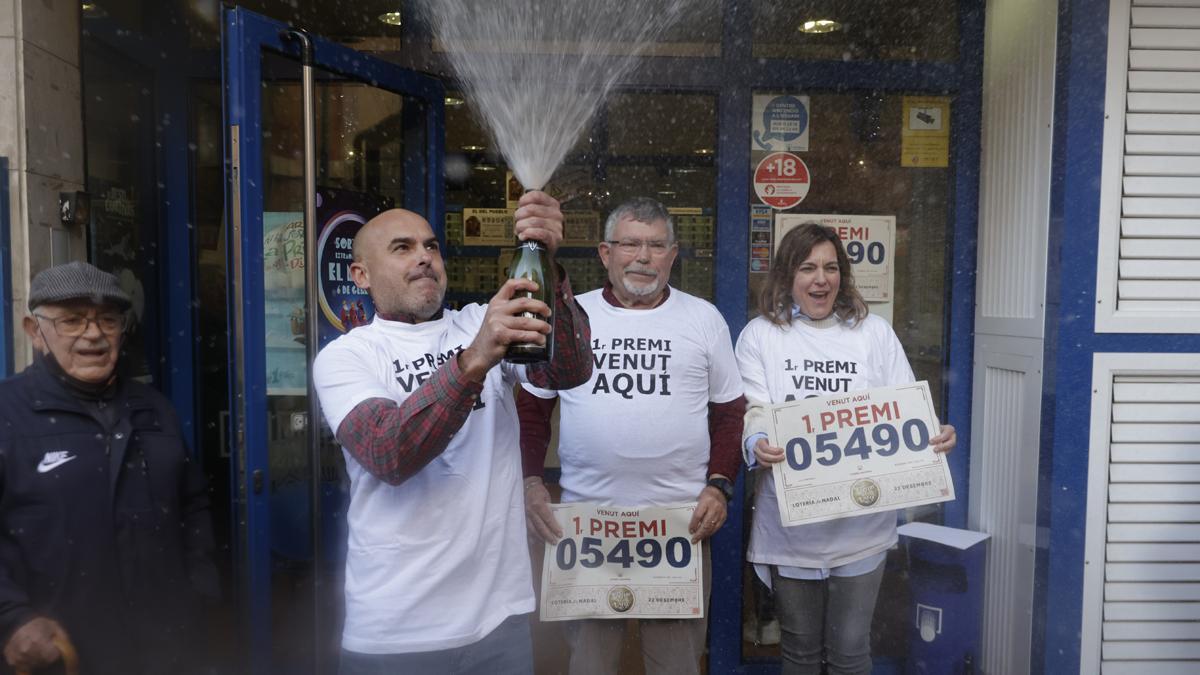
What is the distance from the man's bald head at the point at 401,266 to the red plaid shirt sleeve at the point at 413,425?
0.41 metres

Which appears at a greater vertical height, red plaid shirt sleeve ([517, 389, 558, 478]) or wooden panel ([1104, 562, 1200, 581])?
red plaid shirt sleeve ([517, 389, 558, 478])

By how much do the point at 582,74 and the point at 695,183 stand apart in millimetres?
794

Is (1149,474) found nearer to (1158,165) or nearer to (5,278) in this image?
(1158,165)

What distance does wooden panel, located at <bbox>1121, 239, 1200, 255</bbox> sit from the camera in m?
3.30

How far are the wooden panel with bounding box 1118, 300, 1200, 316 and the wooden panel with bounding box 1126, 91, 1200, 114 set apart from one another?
787 millimetres

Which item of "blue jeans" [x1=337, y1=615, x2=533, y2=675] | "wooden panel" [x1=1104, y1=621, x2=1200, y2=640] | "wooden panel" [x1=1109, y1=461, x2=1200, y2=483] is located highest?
"wooden panel" [x1=1109, y1=461, x2=1200, y2=483]

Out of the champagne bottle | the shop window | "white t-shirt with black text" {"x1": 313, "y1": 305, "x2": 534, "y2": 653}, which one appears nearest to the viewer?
the champagne bottle

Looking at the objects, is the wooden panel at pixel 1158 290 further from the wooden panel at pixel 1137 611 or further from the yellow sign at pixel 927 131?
the wooden panel at pixel 1137 611

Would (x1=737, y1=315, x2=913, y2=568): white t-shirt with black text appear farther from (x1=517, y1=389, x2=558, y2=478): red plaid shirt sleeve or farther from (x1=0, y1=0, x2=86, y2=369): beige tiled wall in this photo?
(x1=0, y1=0, x2=86, y2=369): beige tiled wall

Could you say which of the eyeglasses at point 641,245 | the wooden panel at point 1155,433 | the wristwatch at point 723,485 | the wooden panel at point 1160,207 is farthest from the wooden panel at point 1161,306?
the eyeglasses at point 641,245

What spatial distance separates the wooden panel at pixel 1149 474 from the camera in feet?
11.0

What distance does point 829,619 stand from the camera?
3.04 meters

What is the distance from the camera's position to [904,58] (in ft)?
13.1

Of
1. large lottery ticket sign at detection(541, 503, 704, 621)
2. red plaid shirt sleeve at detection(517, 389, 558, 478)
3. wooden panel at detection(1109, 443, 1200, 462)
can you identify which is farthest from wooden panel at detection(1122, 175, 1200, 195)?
red plaid shirt sleeve at detection(517, 389, 558, 478)
